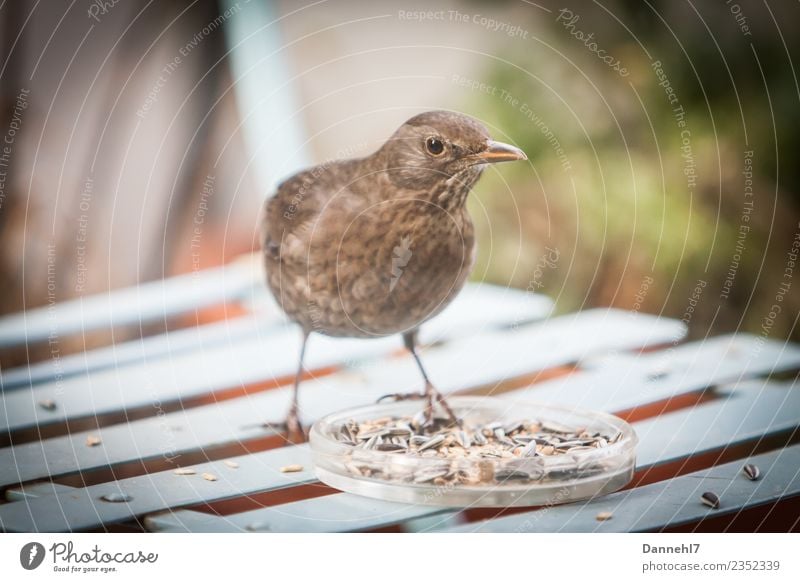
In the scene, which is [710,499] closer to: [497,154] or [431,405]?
[431,405]

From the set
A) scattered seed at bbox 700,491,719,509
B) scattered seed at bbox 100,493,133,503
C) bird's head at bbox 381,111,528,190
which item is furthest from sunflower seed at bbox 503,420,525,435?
scattered seed at bbox 100,493,133,503

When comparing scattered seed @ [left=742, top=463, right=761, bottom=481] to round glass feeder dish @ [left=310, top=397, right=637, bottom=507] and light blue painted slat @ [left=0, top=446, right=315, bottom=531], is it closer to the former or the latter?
round glass feeder dish @ [left=310, top=397, right=637, bottom=507]

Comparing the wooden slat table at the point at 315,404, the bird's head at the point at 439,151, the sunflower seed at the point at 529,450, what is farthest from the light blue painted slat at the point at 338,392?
the bird's head at the point at 439,151

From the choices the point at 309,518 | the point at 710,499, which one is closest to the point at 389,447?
the point at 309,518
